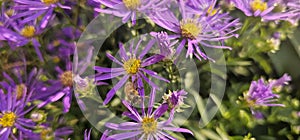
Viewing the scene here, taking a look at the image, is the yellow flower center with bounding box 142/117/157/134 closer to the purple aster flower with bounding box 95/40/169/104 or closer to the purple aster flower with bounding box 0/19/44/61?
the purple aster flower with bounding box 95/40/169/104

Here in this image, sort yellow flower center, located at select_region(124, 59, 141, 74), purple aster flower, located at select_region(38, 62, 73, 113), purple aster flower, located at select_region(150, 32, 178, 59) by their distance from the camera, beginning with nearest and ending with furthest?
purple aster flower, located at select_region(150, 32, 178, 59)
yellow flower center, located at select_region(124, 59, 141, 74)
purple aster flower, located at select_region(38, 62, 73, 113)

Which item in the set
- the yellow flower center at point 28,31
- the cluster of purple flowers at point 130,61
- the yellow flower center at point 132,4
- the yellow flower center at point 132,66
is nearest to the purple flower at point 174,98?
the cluster of purple flowers at point 130,61

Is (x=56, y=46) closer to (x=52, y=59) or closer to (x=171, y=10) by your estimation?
(x=52, y=59)

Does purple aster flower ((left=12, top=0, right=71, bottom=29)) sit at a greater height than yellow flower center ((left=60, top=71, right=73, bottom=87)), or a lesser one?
greater

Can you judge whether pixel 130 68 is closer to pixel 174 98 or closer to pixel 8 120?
pixel 174 98

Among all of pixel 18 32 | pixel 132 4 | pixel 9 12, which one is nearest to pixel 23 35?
pixel 18 32

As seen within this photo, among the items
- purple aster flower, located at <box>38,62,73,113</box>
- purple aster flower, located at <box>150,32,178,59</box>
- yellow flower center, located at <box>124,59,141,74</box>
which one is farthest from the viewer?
purple aster flower, located at <box>38,62,73,113</box>

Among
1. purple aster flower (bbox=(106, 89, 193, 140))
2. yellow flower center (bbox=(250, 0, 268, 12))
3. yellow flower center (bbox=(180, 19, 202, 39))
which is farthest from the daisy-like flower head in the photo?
purple aster flower (bbox=(106, 89, 193, 140))
